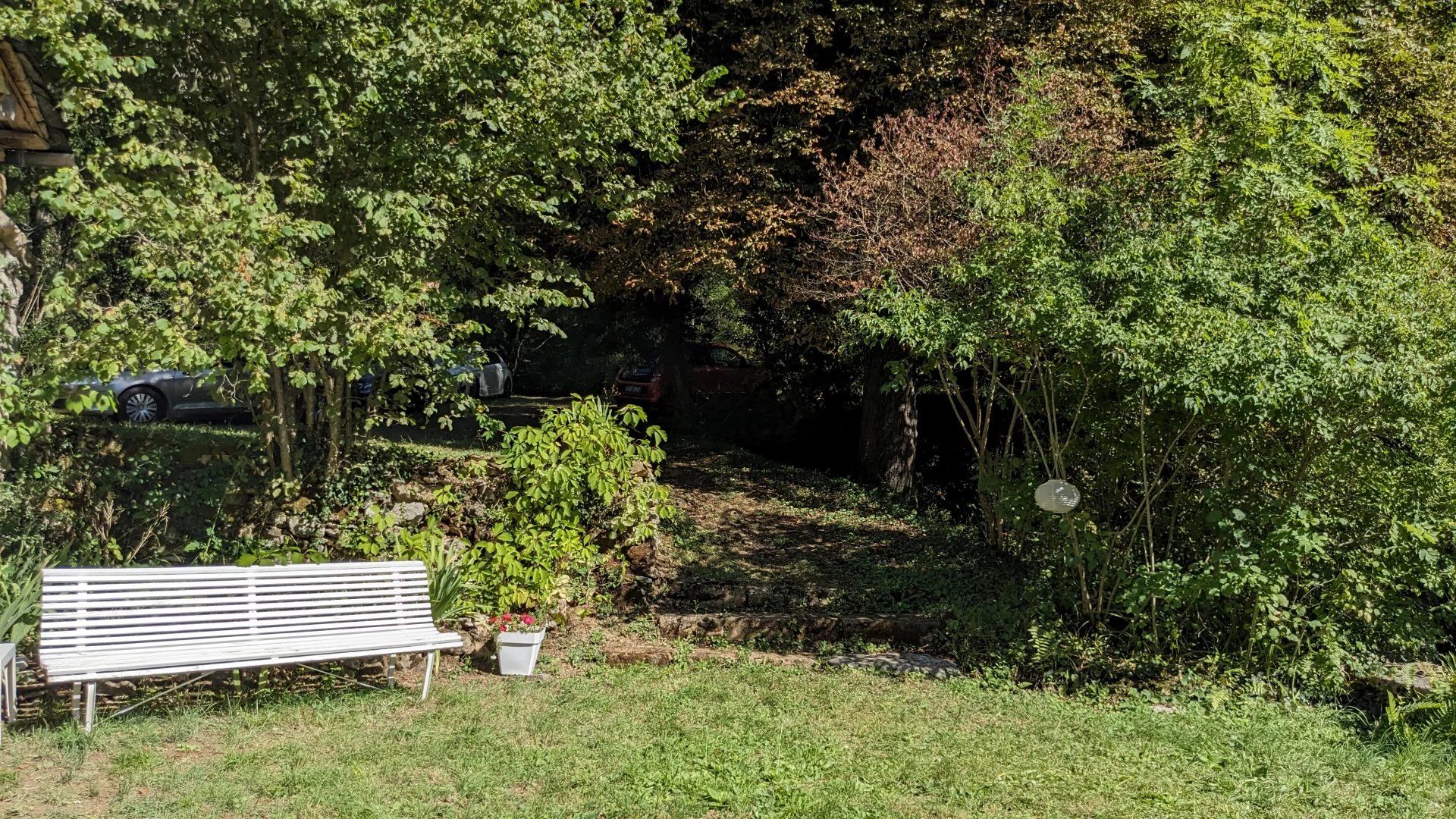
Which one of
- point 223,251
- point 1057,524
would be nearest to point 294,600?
point 223,251

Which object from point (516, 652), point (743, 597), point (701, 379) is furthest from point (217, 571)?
point (701, 379)

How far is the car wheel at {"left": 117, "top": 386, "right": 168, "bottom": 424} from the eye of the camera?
13938mm

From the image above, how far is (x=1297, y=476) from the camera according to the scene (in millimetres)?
6770

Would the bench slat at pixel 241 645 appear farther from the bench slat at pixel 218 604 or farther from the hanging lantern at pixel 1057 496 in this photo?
the hanging lantern at pixel 1057 496

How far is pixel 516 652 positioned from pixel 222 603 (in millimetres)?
1831

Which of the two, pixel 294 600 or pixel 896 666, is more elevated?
pixel 294 600

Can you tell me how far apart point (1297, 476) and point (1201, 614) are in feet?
3.73

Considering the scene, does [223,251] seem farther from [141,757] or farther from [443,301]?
[141,757]

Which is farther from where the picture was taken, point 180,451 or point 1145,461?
point 180,451

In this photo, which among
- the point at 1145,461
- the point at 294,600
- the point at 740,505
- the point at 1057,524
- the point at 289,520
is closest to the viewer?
the point at 294,600

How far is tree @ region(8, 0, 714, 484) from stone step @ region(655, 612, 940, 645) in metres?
2.72

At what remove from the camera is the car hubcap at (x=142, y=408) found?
46.0 feet

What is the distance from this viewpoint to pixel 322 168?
786 cm

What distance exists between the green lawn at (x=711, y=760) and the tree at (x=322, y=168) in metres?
2.38
